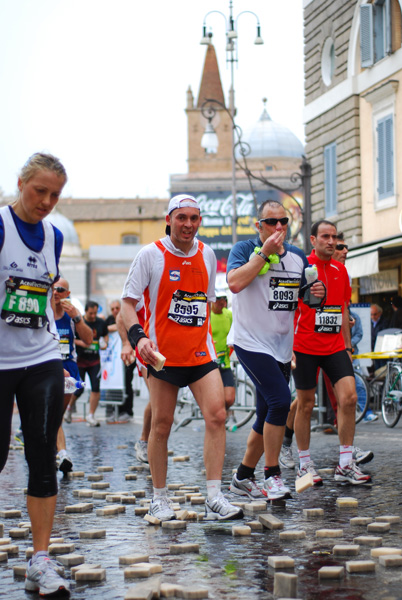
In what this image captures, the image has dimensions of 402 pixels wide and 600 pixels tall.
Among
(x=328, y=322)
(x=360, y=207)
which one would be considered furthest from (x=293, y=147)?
(x=328, y=322)

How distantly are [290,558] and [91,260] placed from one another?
83579 millimetres

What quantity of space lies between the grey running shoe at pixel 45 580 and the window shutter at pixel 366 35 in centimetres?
2030

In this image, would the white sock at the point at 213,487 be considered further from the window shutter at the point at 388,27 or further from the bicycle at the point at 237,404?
the window shutter at the point at 388,27

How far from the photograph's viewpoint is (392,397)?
14.3 metres

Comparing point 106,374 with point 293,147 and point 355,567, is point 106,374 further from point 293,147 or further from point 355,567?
point 293,147

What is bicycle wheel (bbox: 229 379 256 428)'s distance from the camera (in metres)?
15.1

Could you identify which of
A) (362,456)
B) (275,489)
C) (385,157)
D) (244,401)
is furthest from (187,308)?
(385,157)

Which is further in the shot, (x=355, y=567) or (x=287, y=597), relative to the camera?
(x=355, y=567)

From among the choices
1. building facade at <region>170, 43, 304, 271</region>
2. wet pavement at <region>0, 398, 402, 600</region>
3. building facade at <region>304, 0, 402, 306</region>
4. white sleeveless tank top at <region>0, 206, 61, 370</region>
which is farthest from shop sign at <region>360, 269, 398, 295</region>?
building facade at <region>170, 43, 304, 271</region>

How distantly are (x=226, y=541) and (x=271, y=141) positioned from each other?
9419 centimetres

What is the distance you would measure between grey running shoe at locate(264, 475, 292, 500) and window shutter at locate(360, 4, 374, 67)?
17.8 m

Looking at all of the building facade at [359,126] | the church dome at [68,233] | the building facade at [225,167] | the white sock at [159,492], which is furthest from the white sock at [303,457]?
the church dome at [68,233]

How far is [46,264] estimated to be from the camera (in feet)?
15.7

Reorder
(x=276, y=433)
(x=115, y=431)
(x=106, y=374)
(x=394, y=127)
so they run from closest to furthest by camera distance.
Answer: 1. (x=276, y=433)
2. (x=115, y=431)
3. (x=106, y=374)
4. (x=394, y=127)
